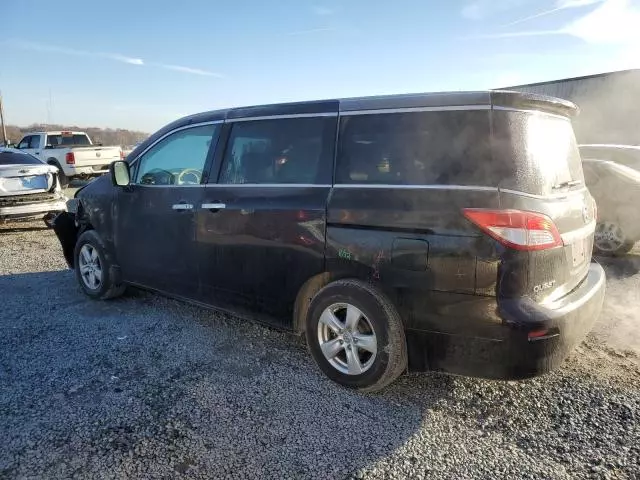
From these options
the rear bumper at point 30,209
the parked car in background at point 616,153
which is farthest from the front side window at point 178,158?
the parked car in background at point 616,153

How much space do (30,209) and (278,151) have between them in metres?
6.91

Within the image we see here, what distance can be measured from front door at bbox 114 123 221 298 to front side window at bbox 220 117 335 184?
29 cm

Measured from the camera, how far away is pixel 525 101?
2738 millimetres

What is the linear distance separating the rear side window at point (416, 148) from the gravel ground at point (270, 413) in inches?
57.1

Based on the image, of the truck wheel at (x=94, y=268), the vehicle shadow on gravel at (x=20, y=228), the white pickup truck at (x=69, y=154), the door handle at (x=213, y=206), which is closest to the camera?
the door handle at (x=213, y=206)

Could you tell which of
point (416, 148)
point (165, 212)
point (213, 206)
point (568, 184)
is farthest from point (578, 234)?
point (165, 212)

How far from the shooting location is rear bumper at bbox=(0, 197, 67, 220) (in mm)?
8133

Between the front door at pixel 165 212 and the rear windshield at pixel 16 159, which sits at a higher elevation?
the rear windshield at pixel 16 159

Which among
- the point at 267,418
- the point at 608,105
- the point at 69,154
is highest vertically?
the point at 608,105

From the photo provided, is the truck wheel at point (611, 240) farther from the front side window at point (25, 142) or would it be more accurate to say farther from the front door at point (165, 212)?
the front side window at point (25, 142)

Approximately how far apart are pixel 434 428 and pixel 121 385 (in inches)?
82.6

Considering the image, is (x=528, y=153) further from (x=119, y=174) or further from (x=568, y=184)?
(x=119, y=174)

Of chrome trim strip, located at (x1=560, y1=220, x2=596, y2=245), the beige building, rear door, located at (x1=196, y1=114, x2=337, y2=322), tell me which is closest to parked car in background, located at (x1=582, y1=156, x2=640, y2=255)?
chrome trim strip, located at (x1=560, y1=220, x2=596, y2=245)

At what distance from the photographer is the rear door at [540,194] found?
8.36 feet
